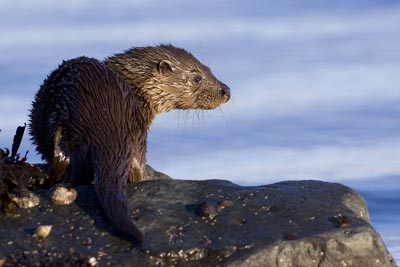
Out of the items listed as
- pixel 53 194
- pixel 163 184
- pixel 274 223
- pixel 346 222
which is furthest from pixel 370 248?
pixel 53 194

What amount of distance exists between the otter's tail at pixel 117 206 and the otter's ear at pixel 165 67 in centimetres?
169

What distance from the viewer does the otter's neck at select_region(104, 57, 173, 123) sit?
6.27 m

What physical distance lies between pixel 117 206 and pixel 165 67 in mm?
2085

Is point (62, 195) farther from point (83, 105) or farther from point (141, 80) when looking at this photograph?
point (141, 80)

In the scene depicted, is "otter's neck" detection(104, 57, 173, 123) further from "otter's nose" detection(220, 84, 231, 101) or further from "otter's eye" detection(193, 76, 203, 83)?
"otter's nose" detection(220, 84, 231, 101)

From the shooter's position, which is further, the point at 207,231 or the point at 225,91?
the point at 225,91

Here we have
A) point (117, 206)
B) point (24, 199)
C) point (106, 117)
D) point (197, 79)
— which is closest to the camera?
point (117, 206)

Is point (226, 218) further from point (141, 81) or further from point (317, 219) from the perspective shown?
point (141, 81)

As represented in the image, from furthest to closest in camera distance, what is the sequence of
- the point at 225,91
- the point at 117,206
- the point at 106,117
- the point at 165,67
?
the point at 225,91 → the point at 165,67 → the point at 106,117 → the point at 117,206

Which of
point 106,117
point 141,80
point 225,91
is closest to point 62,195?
point 106,117

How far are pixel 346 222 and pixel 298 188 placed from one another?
2.05ft

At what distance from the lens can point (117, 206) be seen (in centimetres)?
457

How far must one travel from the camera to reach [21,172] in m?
4.84

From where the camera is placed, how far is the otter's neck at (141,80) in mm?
6273
